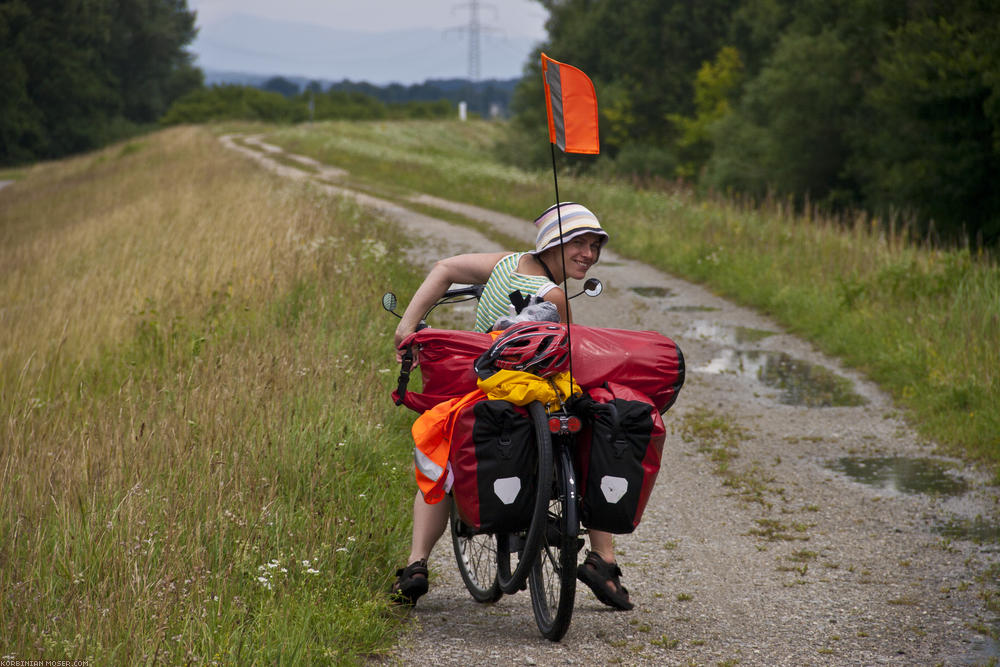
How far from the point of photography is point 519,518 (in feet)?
10.8

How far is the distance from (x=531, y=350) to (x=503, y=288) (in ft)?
1.60

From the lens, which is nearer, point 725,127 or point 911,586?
point 911,586

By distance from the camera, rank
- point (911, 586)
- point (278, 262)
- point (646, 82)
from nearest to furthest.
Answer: point (911, 586) < point (278, 262) < point (646, 82)

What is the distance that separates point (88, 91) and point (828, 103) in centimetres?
6125

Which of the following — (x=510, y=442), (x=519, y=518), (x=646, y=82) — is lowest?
(x=519, y=518)

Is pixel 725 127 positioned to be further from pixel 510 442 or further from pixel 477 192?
pixel 510 442

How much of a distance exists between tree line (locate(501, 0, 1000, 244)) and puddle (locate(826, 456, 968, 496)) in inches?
334

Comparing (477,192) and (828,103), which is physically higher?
(828,103)

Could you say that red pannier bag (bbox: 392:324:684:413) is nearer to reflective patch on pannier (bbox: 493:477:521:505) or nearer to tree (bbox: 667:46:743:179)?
reflective patch on pannier (bbox: 493:477:521:505)

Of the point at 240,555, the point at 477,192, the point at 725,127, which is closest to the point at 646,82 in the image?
the point at 725,127

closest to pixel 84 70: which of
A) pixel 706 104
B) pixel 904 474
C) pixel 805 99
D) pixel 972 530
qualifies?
pixel 706 104

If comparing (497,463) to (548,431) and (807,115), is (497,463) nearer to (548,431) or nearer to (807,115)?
(548,431)

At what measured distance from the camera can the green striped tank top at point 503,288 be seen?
3.72 m

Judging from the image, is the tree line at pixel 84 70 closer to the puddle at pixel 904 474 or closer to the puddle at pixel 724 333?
the puddle at pixel 724 333
